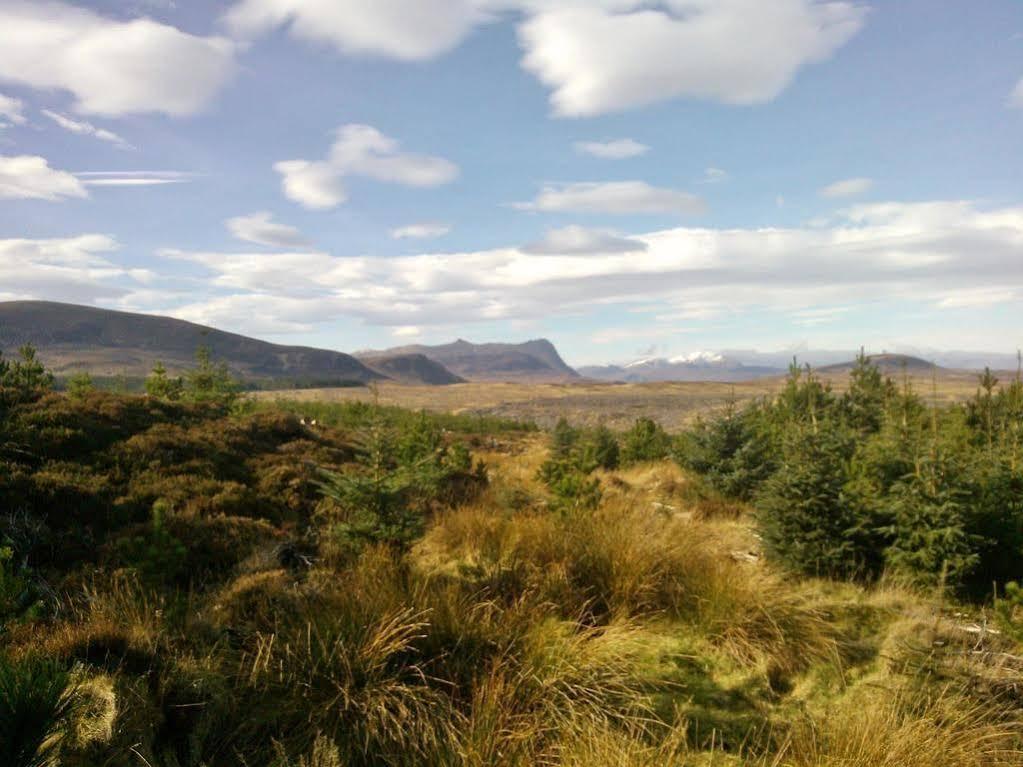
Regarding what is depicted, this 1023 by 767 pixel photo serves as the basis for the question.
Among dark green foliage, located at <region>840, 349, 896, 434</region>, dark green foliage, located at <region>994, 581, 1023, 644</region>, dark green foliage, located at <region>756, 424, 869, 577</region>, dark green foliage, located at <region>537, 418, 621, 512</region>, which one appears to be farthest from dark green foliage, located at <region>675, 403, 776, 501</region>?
dark green foliage, located at <region>994, 581, 1023, 644</region>

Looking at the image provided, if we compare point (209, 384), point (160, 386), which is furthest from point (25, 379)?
point (209, 384)

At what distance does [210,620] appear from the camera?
359 centimetres

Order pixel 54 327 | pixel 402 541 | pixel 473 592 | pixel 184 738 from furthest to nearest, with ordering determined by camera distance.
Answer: pixel 54 327 → pixel 402 541 → pixel 473 592 → pixel 184 738

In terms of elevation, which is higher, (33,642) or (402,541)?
(33,642)

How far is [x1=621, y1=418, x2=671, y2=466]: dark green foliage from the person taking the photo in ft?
61.6

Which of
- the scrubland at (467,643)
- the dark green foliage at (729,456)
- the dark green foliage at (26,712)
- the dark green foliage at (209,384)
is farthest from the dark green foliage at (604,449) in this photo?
the dark green foliage at (26,712)

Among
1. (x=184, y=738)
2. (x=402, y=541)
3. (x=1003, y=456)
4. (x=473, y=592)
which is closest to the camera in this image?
(x=184, y=738)

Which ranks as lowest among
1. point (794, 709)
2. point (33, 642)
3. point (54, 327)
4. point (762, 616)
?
point (794, 709)

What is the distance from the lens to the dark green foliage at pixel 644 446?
18766mm

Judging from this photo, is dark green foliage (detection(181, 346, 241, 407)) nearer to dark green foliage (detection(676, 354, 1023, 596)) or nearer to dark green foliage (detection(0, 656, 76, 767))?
dark green foliage (detection(676, 354, 1023, 596))

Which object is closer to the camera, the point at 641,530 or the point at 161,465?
the point at 641,530

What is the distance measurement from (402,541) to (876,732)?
15.1 ft

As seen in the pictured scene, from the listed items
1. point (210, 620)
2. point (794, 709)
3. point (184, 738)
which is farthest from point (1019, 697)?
point (210, 620)

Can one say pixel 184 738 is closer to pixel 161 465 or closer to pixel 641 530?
pixel 641 530
